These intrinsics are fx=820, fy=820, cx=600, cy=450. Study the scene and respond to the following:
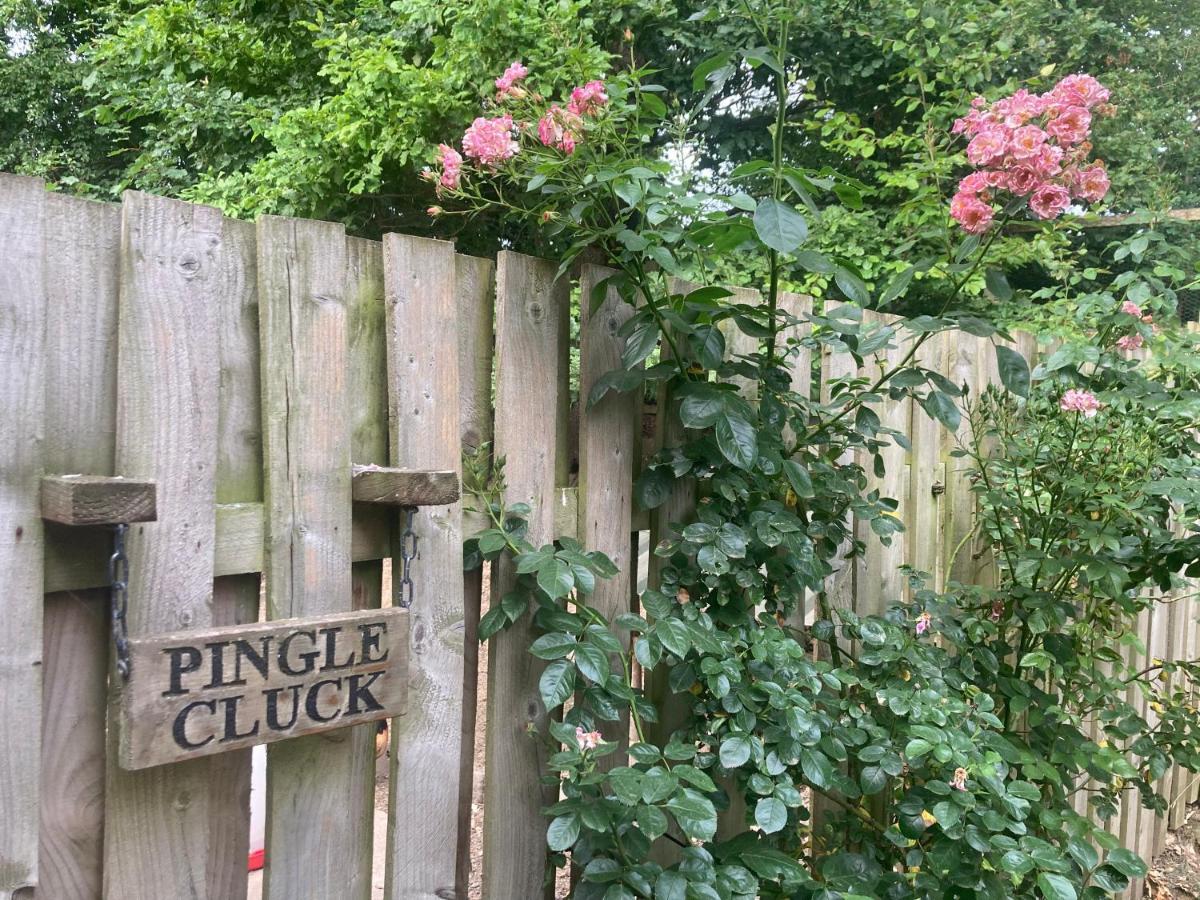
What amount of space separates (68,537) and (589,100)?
941 mm

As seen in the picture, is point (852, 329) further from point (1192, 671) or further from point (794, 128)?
point (794, 128)

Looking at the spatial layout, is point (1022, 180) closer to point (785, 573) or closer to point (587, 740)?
point (785, 573)

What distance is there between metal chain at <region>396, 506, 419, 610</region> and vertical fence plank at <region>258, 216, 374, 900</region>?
7 cm

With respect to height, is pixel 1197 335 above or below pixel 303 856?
above

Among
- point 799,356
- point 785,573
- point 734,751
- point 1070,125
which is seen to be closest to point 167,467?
point 734,751

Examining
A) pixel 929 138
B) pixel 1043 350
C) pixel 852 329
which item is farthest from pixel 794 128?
pixel 852 329

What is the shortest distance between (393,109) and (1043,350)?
268 cm

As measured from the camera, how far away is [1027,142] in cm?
140

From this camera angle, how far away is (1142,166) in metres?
5.11

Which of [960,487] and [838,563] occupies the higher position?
[960,487]

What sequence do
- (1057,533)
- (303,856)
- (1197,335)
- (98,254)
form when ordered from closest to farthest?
(98,254) < (303,856) < (1197,335) < (1057,533)

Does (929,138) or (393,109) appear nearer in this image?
(929,138)

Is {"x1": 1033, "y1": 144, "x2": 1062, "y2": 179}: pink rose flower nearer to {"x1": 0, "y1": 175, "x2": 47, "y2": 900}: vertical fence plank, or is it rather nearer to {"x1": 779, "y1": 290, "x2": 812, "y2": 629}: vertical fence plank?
{"x1": 779, "y1": 290, "x2": 812, "y2": 629}: vertical fence plank

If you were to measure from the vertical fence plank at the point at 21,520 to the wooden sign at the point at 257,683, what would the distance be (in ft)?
0.34
